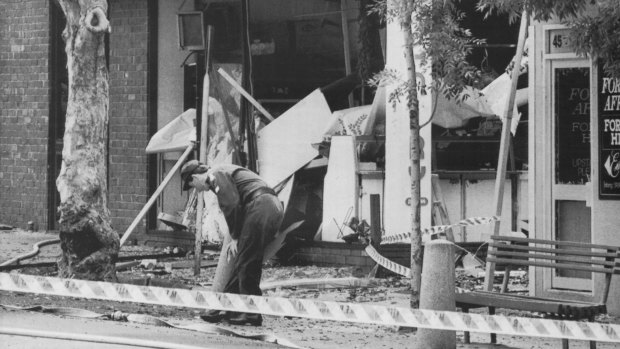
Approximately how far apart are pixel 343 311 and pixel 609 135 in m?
3.71

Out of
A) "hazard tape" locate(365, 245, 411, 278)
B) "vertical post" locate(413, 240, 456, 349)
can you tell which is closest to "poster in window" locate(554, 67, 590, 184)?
"hazard tape" locate(365, 245, 411, 278)

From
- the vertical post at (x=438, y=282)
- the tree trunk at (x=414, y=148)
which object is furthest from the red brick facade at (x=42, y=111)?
the vertical post at (x=438, y=282)

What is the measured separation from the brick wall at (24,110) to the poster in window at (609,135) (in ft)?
34.5

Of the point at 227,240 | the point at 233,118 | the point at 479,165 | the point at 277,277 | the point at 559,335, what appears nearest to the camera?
the point at 559,335

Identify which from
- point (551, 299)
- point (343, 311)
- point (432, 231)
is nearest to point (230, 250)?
point (343, 311)

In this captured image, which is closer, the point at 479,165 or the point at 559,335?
the point at 559,335

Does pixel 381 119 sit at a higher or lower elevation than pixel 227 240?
higher

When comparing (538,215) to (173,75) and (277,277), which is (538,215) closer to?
(277,277)

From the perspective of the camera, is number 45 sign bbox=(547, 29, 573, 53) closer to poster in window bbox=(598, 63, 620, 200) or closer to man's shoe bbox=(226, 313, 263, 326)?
poster in window bbox=(598, 63, 620, 200)

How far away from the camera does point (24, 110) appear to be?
19.7 m

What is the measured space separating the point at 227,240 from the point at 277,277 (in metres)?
3.30

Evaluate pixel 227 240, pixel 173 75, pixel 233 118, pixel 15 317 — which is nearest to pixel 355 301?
pixel 227 240

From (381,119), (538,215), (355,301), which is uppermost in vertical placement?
(381,119)

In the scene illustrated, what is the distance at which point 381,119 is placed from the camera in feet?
52.7
